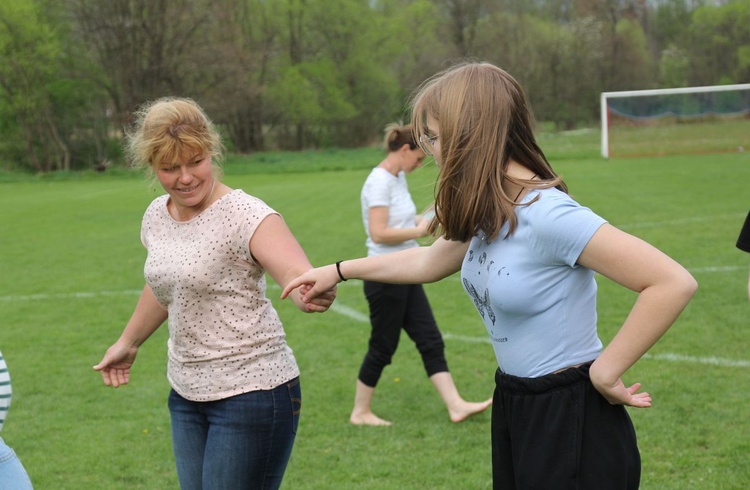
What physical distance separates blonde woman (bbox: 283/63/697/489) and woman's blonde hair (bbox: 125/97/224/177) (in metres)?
1.03

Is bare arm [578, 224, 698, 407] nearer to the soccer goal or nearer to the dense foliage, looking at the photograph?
the soccer goal

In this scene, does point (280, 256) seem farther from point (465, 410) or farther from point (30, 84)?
point (30, 84)

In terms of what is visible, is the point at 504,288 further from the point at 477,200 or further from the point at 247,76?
the point at 247,76

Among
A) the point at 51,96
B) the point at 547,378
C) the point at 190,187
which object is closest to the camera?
the point at 547,378

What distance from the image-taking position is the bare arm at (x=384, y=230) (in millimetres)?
6199

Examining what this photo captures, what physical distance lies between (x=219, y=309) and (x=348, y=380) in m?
4.35

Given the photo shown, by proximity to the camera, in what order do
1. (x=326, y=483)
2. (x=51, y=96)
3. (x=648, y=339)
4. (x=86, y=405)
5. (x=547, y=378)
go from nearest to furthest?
(x=648, y=339) < (x=547, y=378) < (x=326, y=483) < (x=86, y=405) < (x=51, y=96)

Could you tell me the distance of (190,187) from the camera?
A: 3309 millimetres

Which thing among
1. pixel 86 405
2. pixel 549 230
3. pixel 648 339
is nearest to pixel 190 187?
pixel 549 230

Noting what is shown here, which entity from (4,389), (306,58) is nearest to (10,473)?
(4,389)

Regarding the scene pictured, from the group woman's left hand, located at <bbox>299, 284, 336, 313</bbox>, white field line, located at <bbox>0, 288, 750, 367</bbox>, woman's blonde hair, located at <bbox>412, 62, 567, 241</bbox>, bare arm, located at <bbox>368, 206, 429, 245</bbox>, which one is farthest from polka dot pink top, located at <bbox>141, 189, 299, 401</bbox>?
white field line, located at <bbox>0, 288, 750, 367</bbox>

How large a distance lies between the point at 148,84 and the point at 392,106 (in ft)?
52.8

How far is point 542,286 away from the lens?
8.25 feet

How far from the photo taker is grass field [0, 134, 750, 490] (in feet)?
18.5
